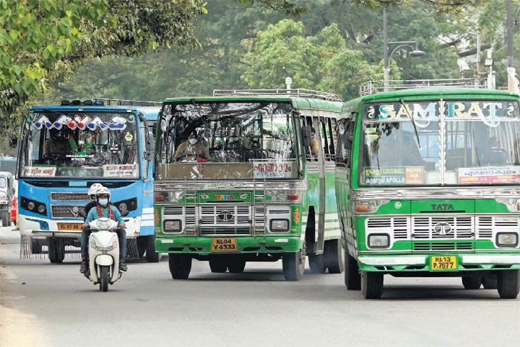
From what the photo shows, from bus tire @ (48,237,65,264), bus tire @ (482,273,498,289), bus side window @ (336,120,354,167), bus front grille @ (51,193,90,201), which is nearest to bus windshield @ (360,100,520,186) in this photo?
bus side window @ (336,120,354,167)

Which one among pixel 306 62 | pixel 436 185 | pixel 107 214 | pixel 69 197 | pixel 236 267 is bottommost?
pixel 236 267

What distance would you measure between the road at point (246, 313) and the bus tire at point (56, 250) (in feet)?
14.6

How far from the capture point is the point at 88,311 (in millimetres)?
18984

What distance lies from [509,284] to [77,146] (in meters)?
11.7

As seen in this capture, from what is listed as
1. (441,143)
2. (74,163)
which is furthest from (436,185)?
(74,163)

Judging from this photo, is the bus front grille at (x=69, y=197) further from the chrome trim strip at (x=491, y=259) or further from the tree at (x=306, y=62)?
the tree at (x=306, y=62)

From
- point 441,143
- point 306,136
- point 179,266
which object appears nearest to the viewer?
point 441,143

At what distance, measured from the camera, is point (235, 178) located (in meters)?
24.1

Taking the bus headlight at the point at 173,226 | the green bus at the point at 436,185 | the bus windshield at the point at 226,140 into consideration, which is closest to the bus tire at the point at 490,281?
the green bus at the point at 436,185

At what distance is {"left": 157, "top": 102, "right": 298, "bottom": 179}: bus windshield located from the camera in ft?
79.4

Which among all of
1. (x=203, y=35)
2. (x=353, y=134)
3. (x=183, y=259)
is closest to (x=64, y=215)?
(x=183, y=259)

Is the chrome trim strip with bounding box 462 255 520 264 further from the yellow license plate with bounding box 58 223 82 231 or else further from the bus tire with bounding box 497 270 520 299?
the yellow license plate with bounding box 58 223 82 231

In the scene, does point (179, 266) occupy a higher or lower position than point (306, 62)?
lower

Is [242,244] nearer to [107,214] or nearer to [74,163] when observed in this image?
[107,214]
